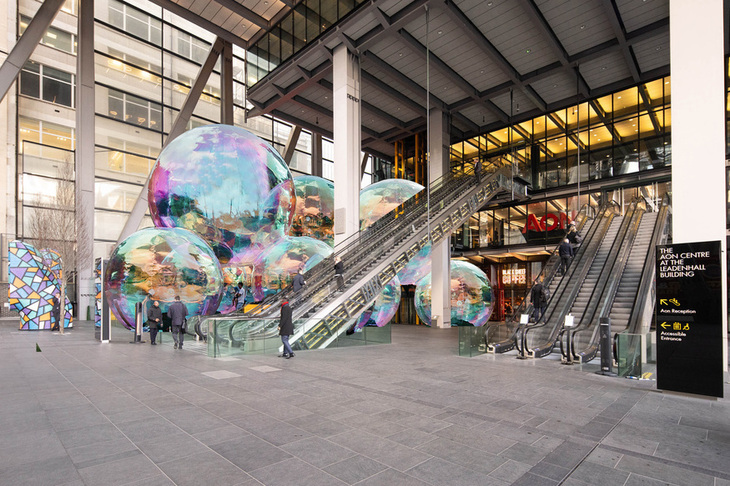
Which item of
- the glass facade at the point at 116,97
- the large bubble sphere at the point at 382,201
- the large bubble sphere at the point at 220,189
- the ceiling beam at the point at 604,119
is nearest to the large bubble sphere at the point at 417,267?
the large bubble sphere at the point at 382,201

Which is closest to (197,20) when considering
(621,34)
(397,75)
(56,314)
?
(397,75)

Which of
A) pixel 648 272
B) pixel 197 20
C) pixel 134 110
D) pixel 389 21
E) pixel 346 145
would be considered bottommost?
pixel 648 272

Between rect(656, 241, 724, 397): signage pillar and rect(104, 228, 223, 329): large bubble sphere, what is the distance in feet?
41.1

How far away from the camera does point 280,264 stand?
16.9m

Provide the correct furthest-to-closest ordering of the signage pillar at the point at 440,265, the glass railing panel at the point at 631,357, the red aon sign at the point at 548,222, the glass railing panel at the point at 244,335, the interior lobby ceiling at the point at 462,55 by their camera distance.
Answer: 1. the red aon sign at the point at 548,222
2. the signage pillar at the point at 440,265
3. the interior lobby ceiling at the point at 462,55
4. the glass railing panel at the point at 244,335
5. the glass railing panel at the point at 631,357

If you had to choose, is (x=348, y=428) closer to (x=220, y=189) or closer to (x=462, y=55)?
(x=220, y=189)

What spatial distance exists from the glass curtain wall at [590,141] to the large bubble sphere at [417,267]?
26.0ft

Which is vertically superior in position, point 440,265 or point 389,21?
point 389,21

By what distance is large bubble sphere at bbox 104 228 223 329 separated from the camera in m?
14.1

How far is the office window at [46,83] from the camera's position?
1160 inches

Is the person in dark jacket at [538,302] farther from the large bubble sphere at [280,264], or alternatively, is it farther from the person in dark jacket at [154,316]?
the person in dark jacket at [154,316]

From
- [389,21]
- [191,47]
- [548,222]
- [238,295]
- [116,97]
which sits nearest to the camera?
→ [238,295]

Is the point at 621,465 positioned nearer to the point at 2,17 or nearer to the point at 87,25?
the point at 87,25

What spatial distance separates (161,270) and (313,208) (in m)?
8.07
